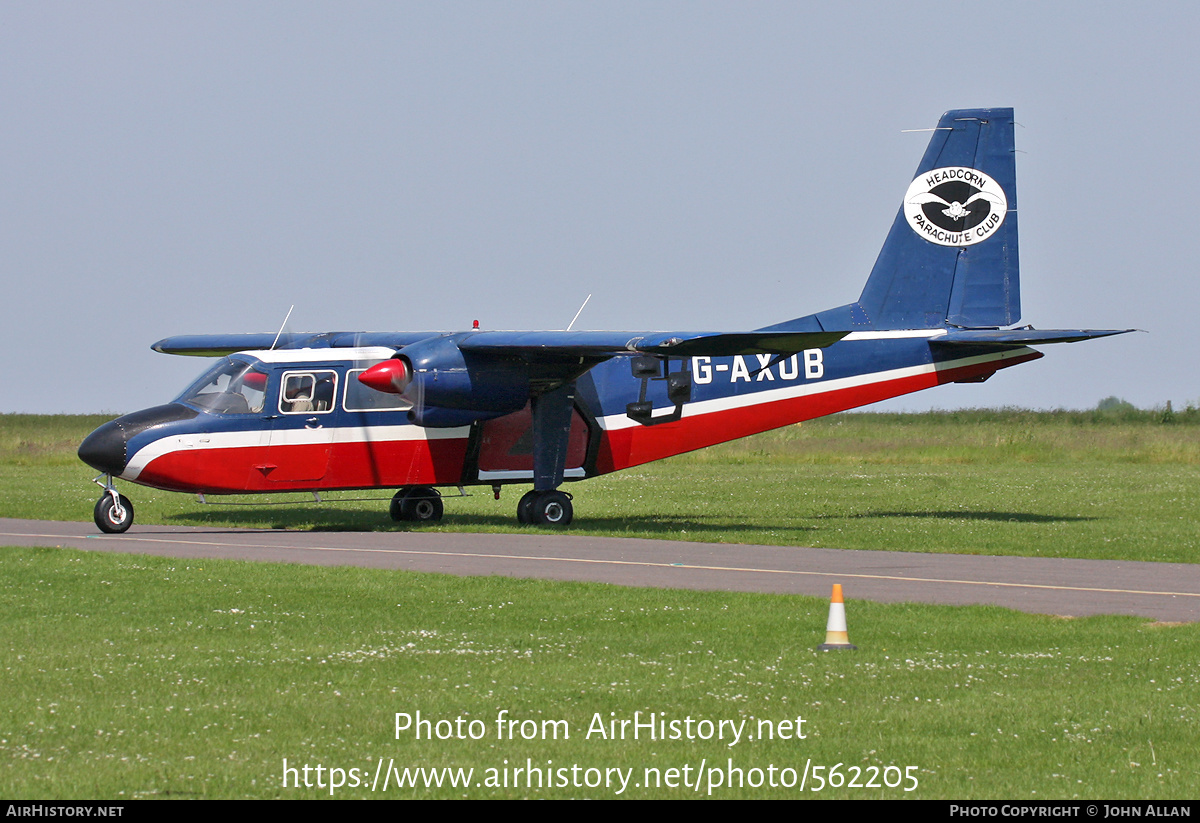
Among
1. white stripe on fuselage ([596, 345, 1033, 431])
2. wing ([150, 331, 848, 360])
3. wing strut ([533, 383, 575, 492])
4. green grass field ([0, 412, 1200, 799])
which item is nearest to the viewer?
green grass field ([0, 412, 1200, 799])

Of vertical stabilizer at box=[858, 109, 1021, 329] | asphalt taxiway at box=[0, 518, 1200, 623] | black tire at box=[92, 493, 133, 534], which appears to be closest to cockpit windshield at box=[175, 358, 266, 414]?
black tire at box=[92, 493, 133, 534]

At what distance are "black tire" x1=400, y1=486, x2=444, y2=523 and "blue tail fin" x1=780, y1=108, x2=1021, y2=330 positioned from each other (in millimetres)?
8543

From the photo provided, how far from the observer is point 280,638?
1237 centimetres

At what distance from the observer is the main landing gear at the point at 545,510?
24.8 meters

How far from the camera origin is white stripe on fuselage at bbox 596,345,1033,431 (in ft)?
85.0

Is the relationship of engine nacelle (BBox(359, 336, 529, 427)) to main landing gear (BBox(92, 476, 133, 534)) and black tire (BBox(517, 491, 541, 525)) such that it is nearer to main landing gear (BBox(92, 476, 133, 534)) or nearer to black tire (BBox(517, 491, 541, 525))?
black tire (BBox(517, 491, 541, 525))

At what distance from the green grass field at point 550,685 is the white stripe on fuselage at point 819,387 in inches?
203

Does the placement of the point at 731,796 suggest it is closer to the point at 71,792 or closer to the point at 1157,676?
the point at 71,792

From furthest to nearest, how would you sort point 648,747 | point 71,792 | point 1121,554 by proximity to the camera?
point 1121,554 → point 648,747 → point 71,792

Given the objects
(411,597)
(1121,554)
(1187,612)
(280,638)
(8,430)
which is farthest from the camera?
(8,430)

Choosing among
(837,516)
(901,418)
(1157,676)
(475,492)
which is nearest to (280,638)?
(1157,676)

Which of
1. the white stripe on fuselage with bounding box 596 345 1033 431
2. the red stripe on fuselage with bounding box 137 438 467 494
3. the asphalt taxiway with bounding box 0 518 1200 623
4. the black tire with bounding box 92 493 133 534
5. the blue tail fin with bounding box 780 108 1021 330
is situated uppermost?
the blue tail fin with bounding box 780 108 1021 330

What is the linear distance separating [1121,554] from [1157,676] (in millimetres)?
→ 9931

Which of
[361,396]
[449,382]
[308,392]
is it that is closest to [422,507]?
[361,396]
